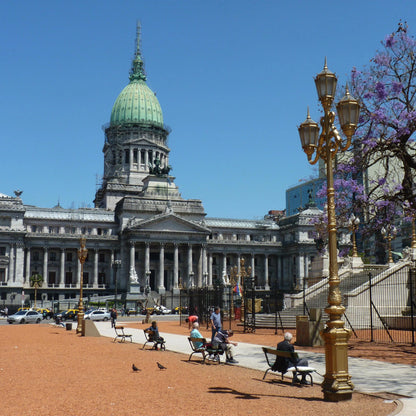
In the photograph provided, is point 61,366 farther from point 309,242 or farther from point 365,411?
point 309,242

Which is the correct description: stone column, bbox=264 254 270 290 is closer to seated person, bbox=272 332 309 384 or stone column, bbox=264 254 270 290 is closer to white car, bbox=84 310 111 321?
white car, bbox=84 310 111 321

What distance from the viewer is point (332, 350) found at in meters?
12.9

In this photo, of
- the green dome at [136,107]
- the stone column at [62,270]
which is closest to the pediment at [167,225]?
the stone column at [62,270]

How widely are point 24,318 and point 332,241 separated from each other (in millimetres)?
47569

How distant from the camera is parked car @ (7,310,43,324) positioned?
54.3m

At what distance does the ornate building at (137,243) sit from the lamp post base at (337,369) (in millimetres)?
72307

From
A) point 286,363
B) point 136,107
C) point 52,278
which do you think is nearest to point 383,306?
point 286,363

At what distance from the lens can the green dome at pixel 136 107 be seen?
119375 millimetres

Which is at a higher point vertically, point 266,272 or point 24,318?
point 266,272

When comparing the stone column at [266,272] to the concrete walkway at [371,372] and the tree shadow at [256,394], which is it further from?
the tree shadow at [256,394]

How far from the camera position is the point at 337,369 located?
41.8ft

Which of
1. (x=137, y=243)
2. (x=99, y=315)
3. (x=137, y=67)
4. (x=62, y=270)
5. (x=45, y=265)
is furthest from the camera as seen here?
(x=137, y=67)

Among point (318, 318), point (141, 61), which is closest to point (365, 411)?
point (318, 318)

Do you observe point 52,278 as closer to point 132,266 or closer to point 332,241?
point 132,266
